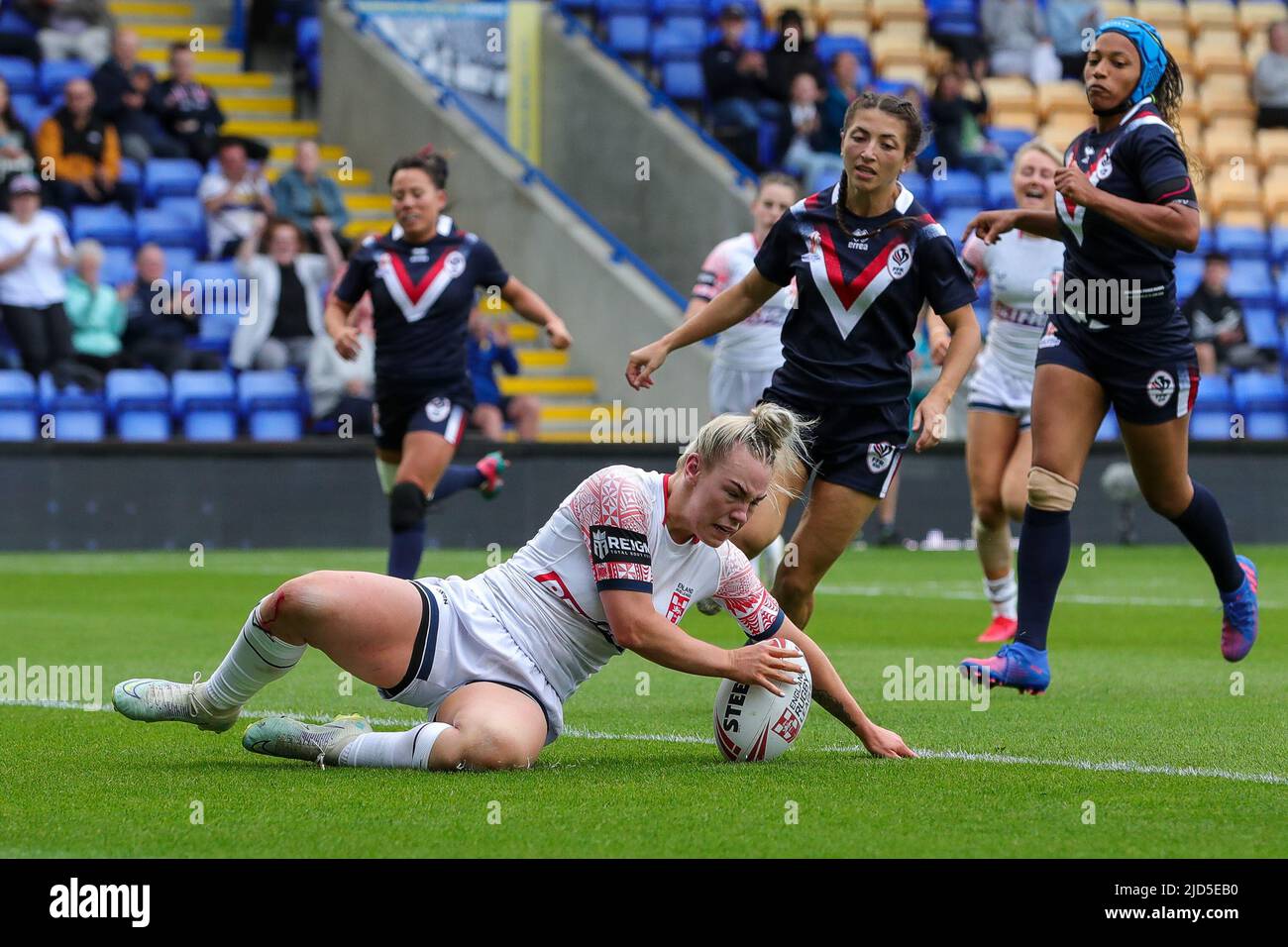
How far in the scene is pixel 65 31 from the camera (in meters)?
19.8

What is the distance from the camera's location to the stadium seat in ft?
54.5

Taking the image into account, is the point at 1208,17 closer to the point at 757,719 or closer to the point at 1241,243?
the point at 1241,243

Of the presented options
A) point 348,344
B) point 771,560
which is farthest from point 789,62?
point 348,344

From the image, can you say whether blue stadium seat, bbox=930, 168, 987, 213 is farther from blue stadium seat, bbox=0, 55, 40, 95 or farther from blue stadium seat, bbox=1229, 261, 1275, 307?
blue stadium seat, bbox=0, 55, 40, 95

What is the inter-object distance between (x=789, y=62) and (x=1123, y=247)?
13.8m

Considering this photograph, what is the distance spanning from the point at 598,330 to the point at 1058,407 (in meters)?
12.5

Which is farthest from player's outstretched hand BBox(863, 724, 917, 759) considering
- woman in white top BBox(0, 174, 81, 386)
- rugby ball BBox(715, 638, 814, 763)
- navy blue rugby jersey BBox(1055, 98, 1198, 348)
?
woman in white top BBox(0, 174, 81, 386)

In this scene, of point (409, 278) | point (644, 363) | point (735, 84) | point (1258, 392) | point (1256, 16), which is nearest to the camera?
point (644, 363)

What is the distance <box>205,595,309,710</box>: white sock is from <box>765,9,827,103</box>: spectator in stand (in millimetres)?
15528

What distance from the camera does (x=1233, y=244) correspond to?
72.7 ft

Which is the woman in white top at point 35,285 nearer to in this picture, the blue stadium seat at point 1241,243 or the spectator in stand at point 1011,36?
the spectator in stand at point 1011,36
